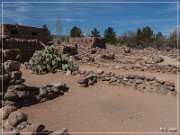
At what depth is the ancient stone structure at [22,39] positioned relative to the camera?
53.2 feet

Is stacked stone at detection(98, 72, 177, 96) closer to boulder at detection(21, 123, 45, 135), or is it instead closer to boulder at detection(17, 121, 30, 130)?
boulder at detection(17, 121, 30, 130)

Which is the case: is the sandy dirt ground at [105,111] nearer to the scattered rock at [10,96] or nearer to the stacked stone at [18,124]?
the scattered rock at [10,96]

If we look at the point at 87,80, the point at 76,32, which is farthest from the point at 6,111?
the point at 76,32

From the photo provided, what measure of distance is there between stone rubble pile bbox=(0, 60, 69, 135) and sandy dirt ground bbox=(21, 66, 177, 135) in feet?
0.78

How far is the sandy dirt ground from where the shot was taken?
6512 millimetres

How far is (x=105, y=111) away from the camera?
761 cm

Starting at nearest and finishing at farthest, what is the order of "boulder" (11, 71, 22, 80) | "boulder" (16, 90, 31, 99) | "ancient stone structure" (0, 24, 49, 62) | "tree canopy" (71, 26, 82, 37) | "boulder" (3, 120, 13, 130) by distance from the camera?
"boulder" (3, 120, 13, 130)
"boulder" (16, 90, 31, 99)
"boulder" (11, 71, 22, 80)
"ancient stone structure" (0, 24, 49, 62)
"tree canopy" (71, 26, 82, 37)

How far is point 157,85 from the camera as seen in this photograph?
10203mm

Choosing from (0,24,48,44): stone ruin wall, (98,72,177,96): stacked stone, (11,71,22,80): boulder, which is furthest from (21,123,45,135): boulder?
(0,24,48,44): stone ruin wall

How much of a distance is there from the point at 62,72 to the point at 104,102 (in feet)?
12.8

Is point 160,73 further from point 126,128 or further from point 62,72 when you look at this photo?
point 126,128

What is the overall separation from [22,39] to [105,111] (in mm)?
12442

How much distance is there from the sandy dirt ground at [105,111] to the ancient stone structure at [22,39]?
23.4 feet

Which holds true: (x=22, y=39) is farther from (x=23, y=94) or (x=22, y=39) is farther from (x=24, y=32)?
(x=23, y=94)
